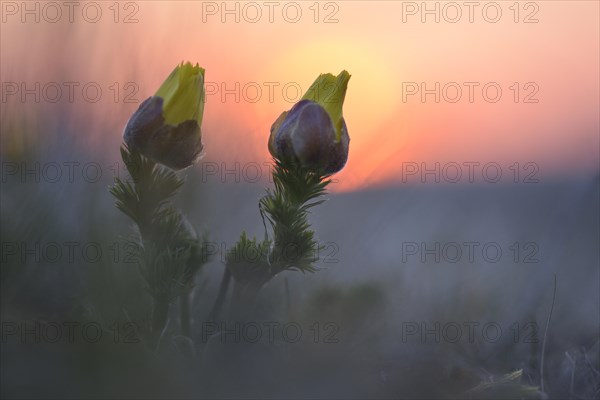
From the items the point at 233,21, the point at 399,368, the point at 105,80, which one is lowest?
the point at 399,368

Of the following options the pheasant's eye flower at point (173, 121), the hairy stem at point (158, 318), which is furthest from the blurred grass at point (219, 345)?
the pheasant's eye flower at point (173, 121)

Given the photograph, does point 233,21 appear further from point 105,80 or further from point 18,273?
point 18,273

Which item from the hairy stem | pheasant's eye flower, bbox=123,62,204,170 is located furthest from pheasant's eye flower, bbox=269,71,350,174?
the hairy stem

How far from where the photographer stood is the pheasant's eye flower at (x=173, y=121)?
2.29 feet

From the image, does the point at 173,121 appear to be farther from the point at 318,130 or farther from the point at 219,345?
the point at 219,345

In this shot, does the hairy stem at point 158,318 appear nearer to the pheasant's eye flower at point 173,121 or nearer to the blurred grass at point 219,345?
the blurred grass at point 219,345

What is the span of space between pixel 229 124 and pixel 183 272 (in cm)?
56

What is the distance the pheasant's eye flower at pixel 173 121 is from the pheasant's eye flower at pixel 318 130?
0.09 meters

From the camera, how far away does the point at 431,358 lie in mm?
925

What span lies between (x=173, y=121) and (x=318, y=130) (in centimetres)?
15

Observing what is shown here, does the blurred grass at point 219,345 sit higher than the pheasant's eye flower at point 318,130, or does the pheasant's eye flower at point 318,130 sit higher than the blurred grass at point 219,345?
the pheasant's eye flower at point 318,130

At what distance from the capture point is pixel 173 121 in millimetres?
708

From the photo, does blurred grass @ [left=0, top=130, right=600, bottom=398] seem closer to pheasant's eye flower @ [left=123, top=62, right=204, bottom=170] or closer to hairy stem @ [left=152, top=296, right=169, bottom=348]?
hairy stem @ [left=152, top=296, right=169, bottom=348]

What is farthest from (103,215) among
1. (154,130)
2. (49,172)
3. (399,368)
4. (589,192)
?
(589,192)
